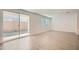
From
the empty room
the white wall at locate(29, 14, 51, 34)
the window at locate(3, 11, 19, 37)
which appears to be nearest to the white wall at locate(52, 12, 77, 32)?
the empty room

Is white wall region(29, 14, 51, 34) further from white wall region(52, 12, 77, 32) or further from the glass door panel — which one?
the glass door panel

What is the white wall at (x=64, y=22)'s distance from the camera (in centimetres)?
239

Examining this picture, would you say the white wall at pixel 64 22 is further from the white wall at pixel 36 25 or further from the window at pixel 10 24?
the window at pixel 10 24

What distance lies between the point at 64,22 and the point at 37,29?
0.59 m

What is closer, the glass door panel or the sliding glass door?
the glass door panel

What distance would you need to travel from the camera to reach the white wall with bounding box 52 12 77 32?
2391 millimetres

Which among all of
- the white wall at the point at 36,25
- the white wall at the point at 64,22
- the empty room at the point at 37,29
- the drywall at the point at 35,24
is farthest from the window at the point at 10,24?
the white wall at the point at 64,22
